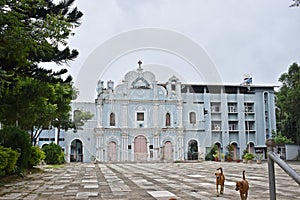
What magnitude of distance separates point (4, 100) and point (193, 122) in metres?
23.9

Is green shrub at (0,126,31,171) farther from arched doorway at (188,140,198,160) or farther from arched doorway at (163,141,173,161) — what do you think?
arched doorway at (188,140,198,160)

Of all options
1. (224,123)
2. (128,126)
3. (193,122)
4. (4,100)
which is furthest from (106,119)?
(4,100)

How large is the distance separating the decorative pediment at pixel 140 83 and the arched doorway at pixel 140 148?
427 cm

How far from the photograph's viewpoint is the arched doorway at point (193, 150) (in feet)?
101

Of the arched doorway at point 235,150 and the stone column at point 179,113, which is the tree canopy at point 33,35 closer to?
the stone column at point 179,113

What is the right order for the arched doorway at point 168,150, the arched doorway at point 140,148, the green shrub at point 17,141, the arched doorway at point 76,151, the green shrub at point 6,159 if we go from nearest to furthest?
the green shrub at point 6,159
the green shrub at point 17,141
the arched doorway at point 140,148
the arched doorway at point 76,151
the arched doorway at point 168,150

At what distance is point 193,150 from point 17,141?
22584mm

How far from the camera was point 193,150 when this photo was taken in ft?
103

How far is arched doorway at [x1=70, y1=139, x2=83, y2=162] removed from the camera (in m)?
30.4

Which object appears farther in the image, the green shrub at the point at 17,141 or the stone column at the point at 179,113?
the stone column at the point at 179,113

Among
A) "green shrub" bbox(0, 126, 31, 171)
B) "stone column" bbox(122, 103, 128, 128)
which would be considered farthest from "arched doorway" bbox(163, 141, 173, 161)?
"green shrub" bbox(0, 126, 31, 171)

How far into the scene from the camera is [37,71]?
29.0ft

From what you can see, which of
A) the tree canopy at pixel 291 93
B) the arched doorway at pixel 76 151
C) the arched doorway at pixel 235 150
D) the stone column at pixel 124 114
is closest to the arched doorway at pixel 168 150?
the stone column at pixel 124 114

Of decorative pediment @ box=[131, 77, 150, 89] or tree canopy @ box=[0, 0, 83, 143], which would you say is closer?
tree canopy @ box=[0, 0, 83, 143]
